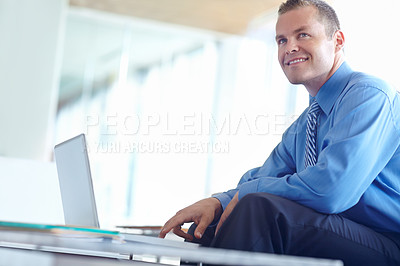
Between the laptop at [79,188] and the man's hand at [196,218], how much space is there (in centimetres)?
10

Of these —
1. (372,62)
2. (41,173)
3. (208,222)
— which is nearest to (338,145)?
(208,222)

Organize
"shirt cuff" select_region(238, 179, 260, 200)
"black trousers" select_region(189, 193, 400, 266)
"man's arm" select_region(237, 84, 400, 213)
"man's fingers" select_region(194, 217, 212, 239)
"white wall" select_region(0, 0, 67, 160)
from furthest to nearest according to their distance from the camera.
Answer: "white wall" select_region(0, 0, 67, 160), "man's fingers" select_region(194, 217, 212, 239), "shirt cuff" select_region(238, 179, 260, 200), "man's arm" select_region(237, 84, 400, 213), "black trousers" select_region(189, 193, 400, 266)

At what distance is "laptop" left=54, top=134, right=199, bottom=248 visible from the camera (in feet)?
4.61

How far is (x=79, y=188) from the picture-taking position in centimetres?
153

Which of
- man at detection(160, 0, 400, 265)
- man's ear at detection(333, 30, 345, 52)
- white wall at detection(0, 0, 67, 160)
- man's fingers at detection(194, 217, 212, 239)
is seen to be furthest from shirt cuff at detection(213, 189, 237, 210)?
white wall at detection(0, 0, 67, 160)

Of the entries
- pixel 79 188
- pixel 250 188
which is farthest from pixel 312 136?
pixel 79 188

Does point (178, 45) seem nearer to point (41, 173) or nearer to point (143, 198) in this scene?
point (143, 198)

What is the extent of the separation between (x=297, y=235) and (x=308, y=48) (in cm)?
78

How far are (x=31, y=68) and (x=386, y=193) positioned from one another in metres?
5.10

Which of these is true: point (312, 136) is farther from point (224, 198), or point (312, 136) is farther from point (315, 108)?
point (224, 198)

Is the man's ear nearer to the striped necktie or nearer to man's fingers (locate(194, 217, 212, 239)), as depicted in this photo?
the striped necktie

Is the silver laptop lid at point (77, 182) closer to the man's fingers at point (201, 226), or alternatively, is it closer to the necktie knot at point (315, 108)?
the man's fingers at point (201, 226)

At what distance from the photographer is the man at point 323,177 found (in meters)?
1.23

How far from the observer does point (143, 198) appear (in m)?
7.18
